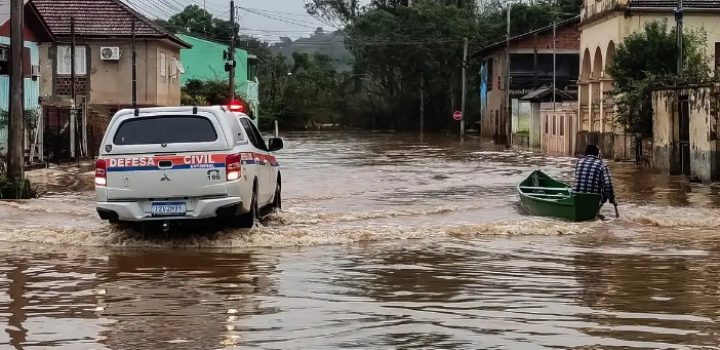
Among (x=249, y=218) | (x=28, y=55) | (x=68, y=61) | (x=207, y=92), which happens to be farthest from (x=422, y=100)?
(x=249, y=218)

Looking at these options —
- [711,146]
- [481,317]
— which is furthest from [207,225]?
[711,146]

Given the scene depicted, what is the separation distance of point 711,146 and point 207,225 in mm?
16078

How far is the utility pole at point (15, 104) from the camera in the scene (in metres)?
21.9

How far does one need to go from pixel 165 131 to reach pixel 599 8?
110 ft

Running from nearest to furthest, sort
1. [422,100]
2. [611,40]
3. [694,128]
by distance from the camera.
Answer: [694,128]
[611,40]
[422,100]

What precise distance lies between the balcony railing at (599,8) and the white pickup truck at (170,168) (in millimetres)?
30231

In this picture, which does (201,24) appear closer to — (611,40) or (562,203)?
(611,40)

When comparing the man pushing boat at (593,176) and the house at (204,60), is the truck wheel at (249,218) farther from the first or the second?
the house at (204,60)

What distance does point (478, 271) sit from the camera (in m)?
12.1

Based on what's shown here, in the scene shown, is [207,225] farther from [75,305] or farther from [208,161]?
[75,305]

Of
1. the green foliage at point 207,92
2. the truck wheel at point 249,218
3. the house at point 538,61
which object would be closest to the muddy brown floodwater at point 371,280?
→ the truck wheel at point 249,218

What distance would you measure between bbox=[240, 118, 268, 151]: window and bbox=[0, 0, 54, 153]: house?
10.7m

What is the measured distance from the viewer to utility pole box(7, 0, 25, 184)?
2186 cm

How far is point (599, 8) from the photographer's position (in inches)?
1779
